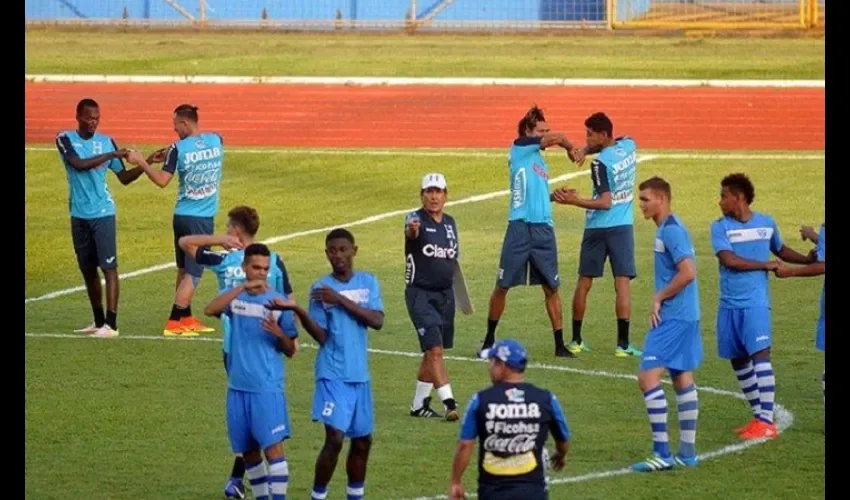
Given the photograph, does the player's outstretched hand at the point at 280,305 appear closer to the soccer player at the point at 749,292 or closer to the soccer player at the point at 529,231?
the soccer player at the point at 749,292

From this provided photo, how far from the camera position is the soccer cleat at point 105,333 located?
1948 centimetres

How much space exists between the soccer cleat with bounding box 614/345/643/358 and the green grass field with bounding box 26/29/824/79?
1090 inches

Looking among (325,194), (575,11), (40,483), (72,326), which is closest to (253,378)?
(40,483)

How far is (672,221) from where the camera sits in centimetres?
1402

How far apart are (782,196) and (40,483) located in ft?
57.8

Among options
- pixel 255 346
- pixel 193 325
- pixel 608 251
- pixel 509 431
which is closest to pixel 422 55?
pixel 193 325

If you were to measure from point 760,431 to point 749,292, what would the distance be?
114 cm

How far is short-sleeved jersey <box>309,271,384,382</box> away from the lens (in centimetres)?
1249

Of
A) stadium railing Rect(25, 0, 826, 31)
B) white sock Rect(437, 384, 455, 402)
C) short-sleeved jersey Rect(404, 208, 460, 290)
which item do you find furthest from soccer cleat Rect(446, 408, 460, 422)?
stadium railing Rect(25, 0, 826, 31)

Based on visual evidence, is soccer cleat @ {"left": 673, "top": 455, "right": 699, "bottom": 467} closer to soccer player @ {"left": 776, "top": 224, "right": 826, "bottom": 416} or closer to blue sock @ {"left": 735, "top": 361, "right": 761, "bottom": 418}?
blue sock @ {"left": 735, "top": 361, "right": 761, "bottom": 418}

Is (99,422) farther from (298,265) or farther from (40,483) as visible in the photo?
(298,265)

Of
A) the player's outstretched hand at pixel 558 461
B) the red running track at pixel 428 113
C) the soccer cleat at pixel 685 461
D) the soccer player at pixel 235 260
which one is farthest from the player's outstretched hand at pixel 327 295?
the red running track at pixel 428 113

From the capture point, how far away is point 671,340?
1395cm

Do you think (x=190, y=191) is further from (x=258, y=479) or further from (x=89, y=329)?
(x=258, y=479)
